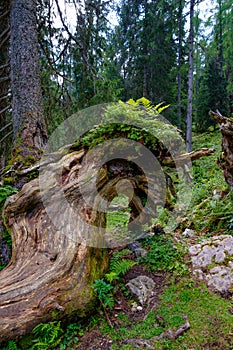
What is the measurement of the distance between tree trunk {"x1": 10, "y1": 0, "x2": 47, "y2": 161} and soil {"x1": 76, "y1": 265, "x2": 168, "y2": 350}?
255 cm

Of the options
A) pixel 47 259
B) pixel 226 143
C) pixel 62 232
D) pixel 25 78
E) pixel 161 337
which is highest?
pixel 25 78

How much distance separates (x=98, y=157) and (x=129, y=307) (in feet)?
5.60

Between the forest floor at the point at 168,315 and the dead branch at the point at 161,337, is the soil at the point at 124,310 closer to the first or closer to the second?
the forest floor at the point at 168,315

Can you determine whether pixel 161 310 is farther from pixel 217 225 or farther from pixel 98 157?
pixel 217 225

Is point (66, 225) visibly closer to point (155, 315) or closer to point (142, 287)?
point (142, 287)

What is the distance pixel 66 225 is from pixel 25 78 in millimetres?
3026

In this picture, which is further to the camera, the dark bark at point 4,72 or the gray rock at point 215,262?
the dark bark at point 4,72

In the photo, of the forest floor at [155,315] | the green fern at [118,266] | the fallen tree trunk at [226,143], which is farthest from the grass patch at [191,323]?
the fallen tree trunk at [226,143]

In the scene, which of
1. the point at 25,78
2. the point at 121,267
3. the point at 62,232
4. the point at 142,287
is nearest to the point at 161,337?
the point at 142,287

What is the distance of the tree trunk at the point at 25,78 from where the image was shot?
429 centimetres

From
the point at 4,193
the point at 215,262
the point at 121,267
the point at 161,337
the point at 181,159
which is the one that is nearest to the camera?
the point at 161,337

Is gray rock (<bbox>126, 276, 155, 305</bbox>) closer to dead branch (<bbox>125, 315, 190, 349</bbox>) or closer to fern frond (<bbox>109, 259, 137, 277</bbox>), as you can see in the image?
fern frond (<bbox>109, 259, 137, 277</bbox>)

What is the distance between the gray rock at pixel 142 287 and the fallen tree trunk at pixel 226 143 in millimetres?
2335

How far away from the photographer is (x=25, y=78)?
172 inches
